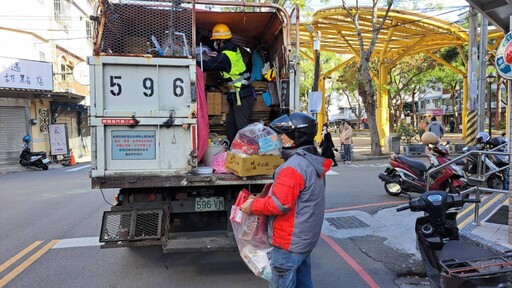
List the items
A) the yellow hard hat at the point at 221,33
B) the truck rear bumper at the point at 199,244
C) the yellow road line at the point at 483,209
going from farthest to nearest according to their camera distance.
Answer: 1. the yellow hard hat at the point at 221,33
2. the yellow road line at the point at 483,209
3. the truck rear bumper at the point at 199,244

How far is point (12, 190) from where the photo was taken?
10758 millimetres

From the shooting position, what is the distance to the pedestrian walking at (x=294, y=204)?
8.43 feet

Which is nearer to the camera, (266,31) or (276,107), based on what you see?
(276,107)

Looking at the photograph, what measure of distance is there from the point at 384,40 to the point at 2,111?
18.7 m

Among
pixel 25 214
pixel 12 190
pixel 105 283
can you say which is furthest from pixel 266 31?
pixel 12 190

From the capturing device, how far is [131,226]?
12.8 feet

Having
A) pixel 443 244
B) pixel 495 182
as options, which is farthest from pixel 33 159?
pixel 443 244

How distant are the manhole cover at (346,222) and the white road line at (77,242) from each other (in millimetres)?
3656

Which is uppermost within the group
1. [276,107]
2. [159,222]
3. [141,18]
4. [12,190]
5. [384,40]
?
[384,40]

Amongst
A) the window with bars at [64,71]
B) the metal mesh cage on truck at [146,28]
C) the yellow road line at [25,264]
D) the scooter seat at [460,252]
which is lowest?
the yellow road line at [25,264]

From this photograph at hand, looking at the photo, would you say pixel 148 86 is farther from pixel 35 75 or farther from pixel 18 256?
pixel 35 75

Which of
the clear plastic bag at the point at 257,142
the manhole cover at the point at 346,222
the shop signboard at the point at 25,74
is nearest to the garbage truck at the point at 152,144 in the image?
the clear plastic bag at the point at 257,142

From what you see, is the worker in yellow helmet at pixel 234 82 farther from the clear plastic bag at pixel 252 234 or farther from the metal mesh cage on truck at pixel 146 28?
the clear plastic bag at pixel 252 234

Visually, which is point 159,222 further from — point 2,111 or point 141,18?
point 2,111
